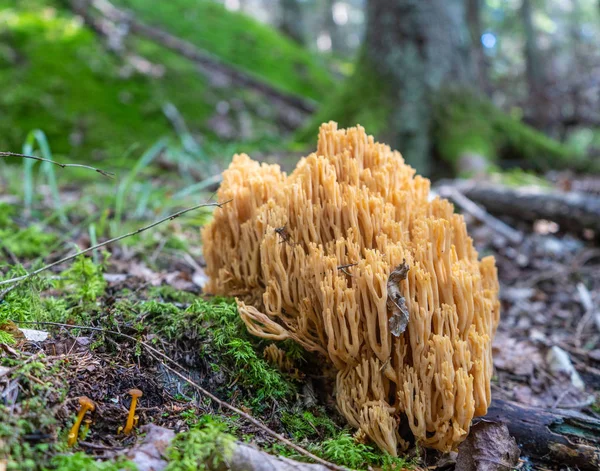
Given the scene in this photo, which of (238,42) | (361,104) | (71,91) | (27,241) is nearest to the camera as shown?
(27,241)

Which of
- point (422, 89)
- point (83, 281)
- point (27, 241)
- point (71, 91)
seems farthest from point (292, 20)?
point (83, 281)

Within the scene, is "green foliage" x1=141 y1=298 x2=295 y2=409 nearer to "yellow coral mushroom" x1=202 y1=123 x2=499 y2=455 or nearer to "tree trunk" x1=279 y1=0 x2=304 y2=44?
"yellow coral mushroom" x1=202 y1=123 x2=499 y2=455

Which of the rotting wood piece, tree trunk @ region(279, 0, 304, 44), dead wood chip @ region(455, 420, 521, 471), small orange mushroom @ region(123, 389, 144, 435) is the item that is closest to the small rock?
dead wood chip @ region(455, 420, 521, 471)

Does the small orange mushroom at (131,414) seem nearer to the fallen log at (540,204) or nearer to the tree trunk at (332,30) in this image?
the fallen log at (540,204)

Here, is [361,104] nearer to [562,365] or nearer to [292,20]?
[562,365]

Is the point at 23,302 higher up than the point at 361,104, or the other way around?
the point at 361,104

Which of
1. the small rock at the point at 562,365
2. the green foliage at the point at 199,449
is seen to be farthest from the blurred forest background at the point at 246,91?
the green foliage at the point at 199,449

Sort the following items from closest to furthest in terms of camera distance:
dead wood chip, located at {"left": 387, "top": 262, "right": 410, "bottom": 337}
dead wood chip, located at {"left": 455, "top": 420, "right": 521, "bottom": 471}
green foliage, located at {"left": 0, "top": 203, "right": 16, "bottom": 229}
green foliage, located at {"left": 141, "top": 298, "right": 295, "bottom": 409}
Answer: dead wood chip, located at {"left": 455, "top": 420, "right": 521, "bottom": 471} < dead wood chip, located at {"left": 387, "top": 262, "right": 410, "bottom": 337} < green foliage, located at {"left": 141, "top": 298, "right": 295, "bottom": 409} < green foliage, located at {"left": 0, "top": 203, "right": 16, "bottom": 229}
